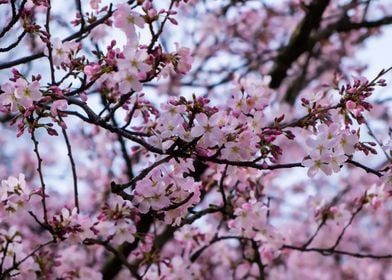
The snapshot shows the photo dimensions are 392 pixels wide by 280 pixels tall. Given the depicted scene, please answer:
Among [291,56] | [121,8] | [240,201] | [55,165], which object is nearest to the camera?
[121,8]

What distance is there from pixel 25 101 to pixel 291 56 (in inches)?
119

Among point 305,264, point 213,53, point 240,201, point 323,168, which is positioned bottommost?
point 323,168

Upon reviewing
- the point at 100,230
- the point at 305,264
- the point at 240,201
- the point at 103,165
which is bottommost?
the point at 100,230

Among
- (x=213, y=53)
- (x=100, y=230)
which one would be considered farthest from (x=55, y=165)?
(x=100, y=230)

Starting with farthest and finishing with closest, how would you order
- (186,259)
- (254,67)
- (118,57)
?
(254,67), (186,259), (118,57)

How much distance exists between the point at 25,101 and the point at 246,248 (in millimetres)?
2238

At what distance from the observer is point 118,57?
2.13 metres

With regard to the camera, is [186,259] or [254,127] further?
[186,259]

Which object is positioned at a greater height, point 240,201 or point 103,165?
point 103,165

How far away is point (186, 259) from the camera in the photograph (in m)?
Answer: 3.59

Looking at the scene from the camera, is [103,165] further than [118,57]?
Yes

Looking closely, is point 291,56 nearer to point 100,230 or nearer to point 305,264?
point 100,230

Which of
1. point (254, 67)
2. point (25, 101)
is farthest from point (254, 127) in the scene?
point (254, 67)

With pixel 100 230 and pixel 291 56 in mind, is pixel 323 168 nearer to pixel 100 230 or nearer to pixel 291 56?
pixel 100 230
